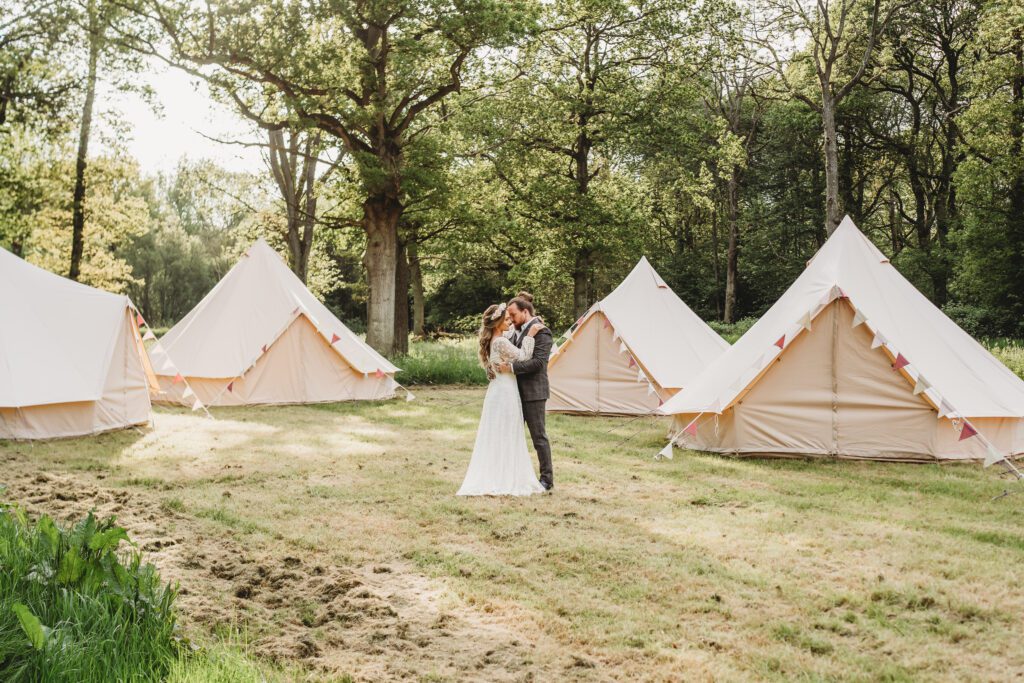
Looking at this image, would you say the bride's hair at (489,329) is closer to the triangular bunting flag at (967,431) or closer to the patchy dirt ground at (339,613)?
the patchy dirt ground at (339,613)

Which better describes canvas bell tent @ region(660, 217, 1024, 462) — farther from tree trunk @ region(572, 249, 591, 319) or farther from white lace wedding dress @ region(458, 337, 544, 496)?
tree trunk @ region(572, 249, 591, 319)

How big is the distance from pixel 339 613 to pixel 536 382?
336 centimetres

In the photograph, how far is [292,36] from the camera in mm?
14375

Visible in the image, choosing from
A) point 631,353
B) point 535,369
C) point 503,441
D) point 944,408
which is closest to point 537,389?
point 535,369

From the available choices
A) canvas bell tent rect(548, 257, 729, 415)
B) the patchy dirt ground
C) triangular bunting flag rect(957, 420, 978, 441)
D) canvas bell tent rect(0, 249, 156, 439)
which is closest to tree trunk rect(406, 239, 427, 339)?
canvas bell tent rect(548, 257, 729, 415)

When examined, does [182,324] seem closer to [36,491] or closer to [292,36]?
[292,36]

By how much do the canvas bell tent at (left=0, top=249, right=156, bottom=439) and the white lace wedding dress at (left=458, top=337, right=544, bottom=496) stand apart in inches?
205

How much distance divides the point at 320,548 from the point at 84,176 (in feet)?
72.9

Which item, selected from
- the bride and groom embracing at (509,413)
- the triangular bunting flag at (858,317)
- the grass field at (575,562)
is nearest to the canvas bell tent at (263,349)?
the grass field at (575,562)

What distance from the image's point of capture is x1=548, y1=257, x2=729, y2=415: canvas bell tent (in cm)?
1265

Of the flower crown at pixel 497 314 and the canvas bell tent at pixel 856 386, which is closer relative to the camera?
the flower crown at pixel 497 314

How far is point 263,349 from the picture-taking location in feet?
43.4

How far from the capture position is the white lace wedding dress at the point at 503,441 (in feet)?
22.7

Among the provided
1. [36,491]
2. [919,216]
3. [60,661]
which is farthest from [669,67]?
[60,661]
